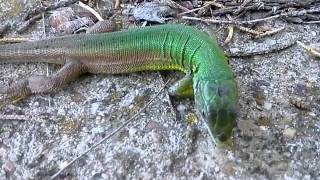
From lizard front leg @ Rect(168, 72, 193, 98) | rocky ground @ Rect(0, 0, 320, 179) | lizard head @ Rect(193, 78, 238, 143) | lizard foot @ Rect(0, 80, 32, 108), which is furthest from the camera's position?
lizard foot @ Rect(0, 80, 32, 108)

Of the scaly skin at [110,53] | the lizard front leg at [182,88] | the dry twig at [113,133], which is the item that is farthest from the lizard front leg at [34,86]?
the lizard front leg at [182,88]

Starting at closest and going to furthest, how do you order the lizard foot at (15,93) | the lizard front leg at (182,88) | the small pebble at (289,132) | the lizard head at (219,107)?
the lizard head at (219,107)
the small pebble at (289,132)
the lizard front leg at (182,88)
the lizard foot at (15,93)

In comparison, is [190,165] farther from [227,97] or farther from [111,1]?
[111,1]

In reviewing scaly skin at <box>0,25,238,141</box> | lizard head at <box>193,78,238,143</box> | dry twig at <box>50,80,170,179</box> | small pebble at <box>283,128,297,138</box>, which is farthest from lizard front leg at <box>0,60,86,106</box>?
small pebble at <box>283,128,297,138</box>

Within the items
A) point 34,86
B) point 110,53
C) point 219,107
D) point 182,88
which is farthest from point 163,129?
point 34,86

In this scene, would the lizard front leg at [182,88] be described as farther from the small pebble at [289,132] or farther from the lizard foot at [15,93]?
the lizard foot at [15,93]

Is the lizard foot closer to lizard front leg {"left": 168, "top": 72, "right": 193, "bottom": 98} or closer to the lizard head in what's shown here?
lizard front leg {"left": 168, "top": 72, "right": 193, "bottom": 98}

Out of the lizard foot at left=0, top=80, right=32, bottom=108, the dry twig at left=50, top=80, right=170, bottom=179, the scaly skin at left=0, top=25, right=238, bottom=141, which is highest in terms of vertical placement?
the scaly skin at left=0, top=25, right=238, bottom=141

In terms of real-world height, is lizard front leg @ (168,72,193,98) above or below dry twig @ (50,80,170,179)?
above
